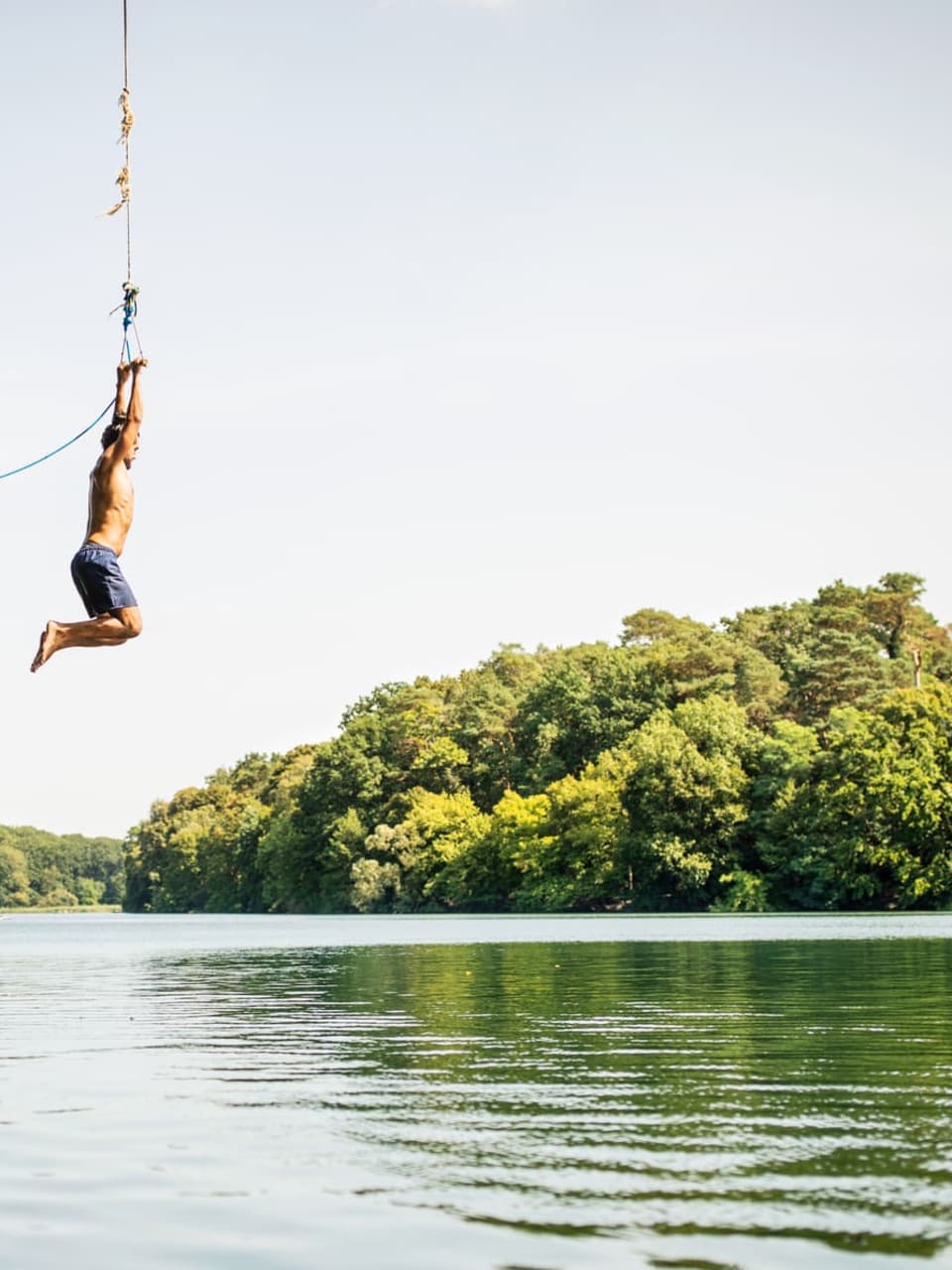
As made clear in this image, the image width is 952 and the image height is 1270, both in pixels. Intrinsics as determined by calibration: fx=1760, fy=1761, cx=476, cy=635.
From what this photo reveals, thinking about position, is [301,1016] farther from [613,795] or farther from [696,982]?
[613,795]

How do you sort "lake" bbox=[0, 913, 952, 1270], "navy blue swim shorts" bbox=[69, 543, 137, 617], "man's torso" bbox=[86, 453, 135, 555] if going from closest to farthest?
"lake" bbox=[0, 913, 952, 1270] < "navy blue swim shorts" bbox=[69, 543, 137, 617] < "man's torso" bbox=[86, 453, 135, 555]

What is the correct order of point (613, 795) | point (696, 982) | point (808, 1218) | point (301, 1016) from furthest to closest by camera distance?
point (613, 795) → point (696, 982) → point (301, 1016) → point (808, 1218)

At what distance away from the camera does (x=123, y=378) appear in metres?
14.9

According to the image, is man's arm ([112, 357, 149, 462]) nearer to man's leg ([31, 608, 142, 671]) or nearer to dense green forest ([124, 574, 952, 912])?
man's leg ([31, 608, 142, 671])

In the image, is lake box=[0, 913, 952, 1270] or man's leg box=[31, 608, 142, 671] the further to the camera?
man's leg box=[31, 608, 142, 671]

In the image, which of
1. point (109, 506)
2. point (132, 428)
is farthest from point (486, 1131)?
point (132, 428)

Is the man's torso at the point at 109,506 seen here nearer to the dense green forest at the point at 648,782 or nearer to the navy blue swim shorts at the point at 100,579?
the navy blue swim shorts at the point at 100,579

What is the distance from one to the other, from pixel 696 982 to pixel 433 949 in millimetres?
20330

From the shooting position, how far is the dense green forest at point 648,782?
285 feet

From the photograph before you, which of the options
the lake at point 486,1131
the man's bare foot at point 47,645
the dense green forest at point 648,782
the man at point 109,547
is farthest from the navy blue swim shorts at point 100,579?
the dense green forest at point 648,782

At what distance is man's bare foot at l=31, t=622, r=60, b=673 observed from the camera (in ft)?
48.2

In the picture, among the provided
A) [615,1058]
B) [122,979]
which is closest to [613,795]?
[122,979]

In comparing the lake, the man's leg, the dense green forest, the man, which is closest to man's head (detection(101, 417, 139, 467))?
the man

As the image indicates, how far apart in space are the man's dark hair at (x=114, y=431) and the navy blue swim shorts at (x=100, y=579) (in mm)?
890
